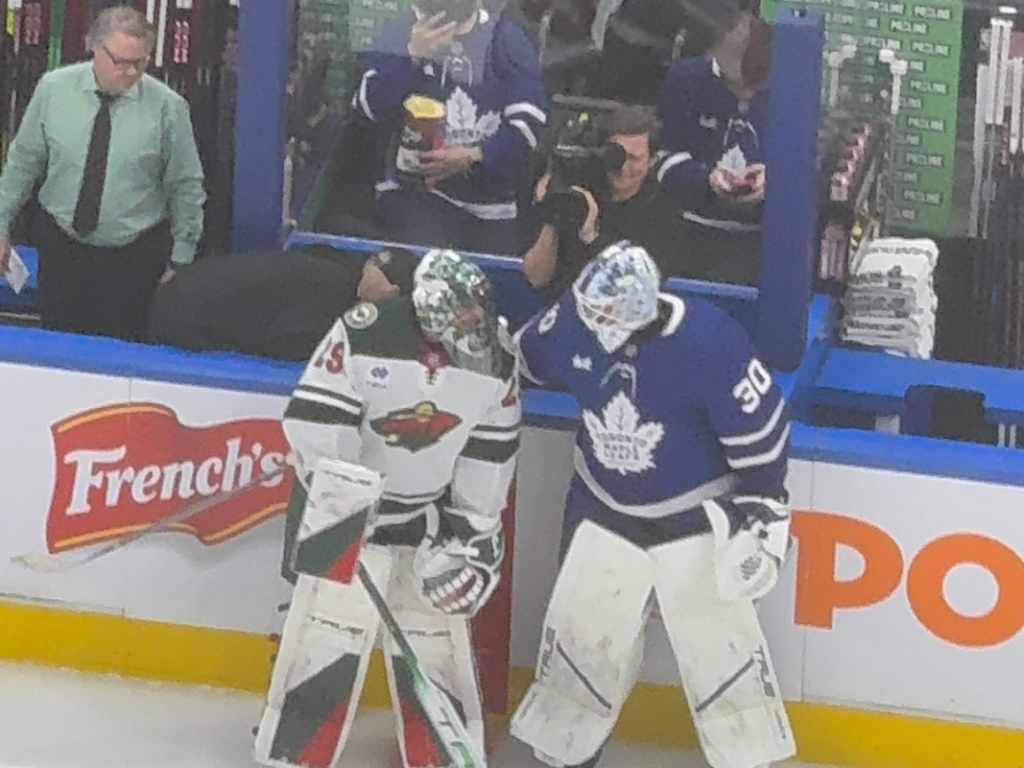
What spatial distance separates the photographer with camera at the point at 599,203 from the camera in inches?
137

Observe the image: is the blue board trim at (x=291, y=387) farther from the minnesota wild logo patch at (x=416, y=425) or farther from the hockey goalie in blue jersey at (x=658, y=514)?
the minnesota wild logo patch at (x=416, y=425)

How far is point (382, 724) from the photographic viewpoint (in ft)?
11.0

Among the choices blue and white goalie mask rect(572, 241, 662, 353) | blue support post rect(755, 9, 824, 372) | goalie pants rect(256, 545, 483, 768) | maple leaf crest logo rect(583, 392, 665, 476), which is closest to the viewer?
blue and white goalie mask rect(572, 241, 662, 353)

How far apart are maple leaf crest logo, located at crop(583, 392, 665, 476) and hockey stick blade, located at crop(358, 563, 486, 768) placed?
0.43m

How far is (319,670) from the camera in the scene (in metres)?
3.08

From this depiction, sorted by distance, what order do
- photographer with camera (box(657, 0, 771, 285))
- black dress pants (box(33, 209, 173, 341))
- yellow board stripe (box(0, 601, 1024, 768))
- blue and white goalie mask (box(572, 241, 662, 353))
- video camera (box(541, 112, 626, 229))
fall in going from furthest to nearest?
1. black dress pants (box(33, 209, 173, 341))
2. photographer with camera (box(657, 0, 771, 285))
3. video camera (box(541, 112, 626, 229))
4. yellow board stripe (box(0, 601, 1024, 768))
5. blue and white goalie mask (box(572, 241, 662, 353))

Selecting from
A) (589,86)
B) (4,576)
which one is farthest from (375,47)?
(4,576)

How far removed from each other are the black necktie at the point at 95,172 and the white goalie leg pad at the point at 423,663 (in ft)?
3.79

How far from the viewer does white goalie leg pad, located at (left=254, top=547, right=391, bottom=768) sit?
306 centimetres

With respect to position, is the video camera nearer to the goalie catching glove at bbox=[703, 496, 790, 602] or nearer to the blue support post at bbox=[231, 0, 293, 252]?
the blue support post at bbox=[231, 0, 293, 252]

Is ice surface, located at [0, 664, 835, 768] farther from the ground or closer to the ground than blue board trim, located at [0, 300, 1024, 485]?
closer to the ground

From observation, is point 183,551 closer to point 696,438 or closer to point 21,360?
point 21,360

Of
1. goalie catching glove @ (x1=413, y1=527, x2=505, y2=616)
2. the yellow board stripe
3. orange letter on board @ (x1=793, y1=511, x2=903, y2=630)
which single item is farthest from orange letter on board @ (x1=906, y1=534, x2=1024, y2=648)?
goalie catching glove @ (x1=413, y1=527, x2=505, y2=616)

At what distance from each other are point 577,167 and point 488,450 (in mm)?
760
